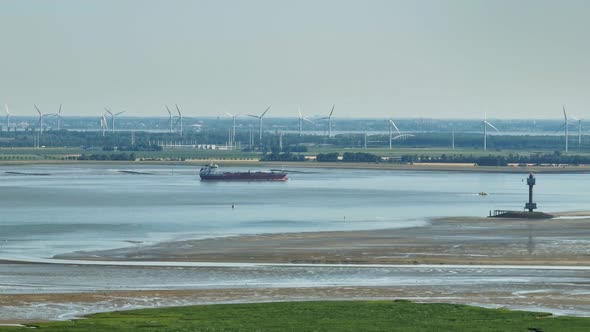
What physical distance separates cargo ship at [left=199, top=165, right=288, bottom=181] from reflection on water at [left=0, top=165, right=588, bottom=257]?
2.14 meters

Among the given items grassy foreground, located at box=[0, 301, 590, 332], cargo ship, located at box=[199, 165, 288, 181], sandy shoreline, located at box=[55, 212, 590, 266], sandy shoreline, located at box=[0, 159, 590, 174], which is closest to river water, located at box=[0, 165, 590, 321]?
cargo ship, located at box=[199, 165, 288, 181]

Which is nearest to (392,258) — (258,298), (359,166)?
(258,298)

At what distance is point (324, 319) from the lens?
4150 cm

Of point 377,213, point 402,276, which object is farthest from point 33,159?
A: point 402,276

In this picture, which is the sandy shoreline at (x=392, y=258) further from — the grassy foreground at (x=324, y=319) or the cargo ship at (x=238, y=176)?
the cargo ship at (x=238, y=176)

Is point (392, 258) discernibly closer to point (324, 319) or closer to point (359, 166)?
point (324, 319)

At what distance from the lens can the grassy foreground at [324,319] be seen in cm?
3984

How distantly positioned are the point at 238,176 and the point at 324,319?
10837 centimetres

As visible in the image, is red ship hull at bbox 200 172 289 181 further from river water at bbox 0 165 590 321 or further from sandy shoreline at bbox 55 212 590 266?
sandy shoreline at bbox 55 212 590 266

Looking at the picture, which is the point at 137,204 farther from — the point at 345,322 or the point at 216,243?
the point at 345,322

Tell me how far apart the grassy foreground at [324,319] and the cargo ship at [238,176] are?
101127mm

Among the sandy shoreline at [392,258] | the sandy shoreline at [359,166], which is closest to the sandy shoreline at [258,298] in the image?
the sandy shoreline at [392,258]

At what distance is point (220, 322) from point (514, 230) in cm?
3767

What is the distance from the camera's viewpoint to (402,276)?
2128 inches
